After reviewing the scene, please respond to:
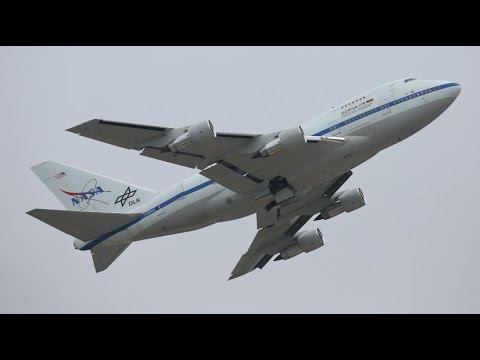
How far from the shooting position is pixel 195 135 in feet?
152

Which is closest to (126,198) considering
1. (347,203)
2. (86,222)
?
(86,222)

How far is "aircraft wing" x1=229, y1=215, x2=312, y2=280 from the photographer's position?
59750 millimetres

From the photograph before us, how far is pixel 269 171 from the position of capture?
5050 cm

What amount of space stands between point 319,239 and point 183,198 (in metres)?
12.4

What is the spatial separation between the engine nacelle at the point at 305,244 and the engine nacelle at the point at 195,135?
1650 cm

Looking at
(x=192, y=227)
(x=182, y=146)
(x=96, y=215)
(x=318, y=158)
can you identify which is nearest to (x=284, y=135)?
(x=318, y=158)

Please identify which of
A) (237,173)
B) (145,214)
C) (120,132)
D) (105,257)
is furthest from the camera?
(105,257)

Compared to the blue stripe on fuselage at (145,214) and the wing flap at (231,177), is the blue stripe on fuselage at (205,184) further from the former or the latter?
the wing flap at (231,177)

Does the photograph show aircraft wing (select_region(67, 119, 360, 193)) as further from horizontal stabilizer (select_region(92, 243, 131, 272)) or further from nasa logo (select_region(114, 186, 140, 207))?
horizontal stabilizer (select_region(92, 243, 131, 272))

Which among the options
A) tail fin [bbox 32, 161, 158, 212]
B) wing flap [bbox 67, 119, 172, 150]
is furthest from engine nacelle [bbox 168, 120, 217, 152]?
tail fin [bbox 32, 161, 158, 212]

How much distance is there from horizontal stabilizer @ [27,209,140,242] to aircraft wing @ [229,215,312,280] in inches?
401

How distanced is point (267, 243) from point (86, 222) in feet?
45.5

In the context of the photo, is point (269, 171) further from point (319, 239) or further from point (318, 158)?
point (319, 239)

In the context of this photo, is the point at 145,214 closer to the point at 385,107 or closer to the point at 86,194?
the point at 86,194
